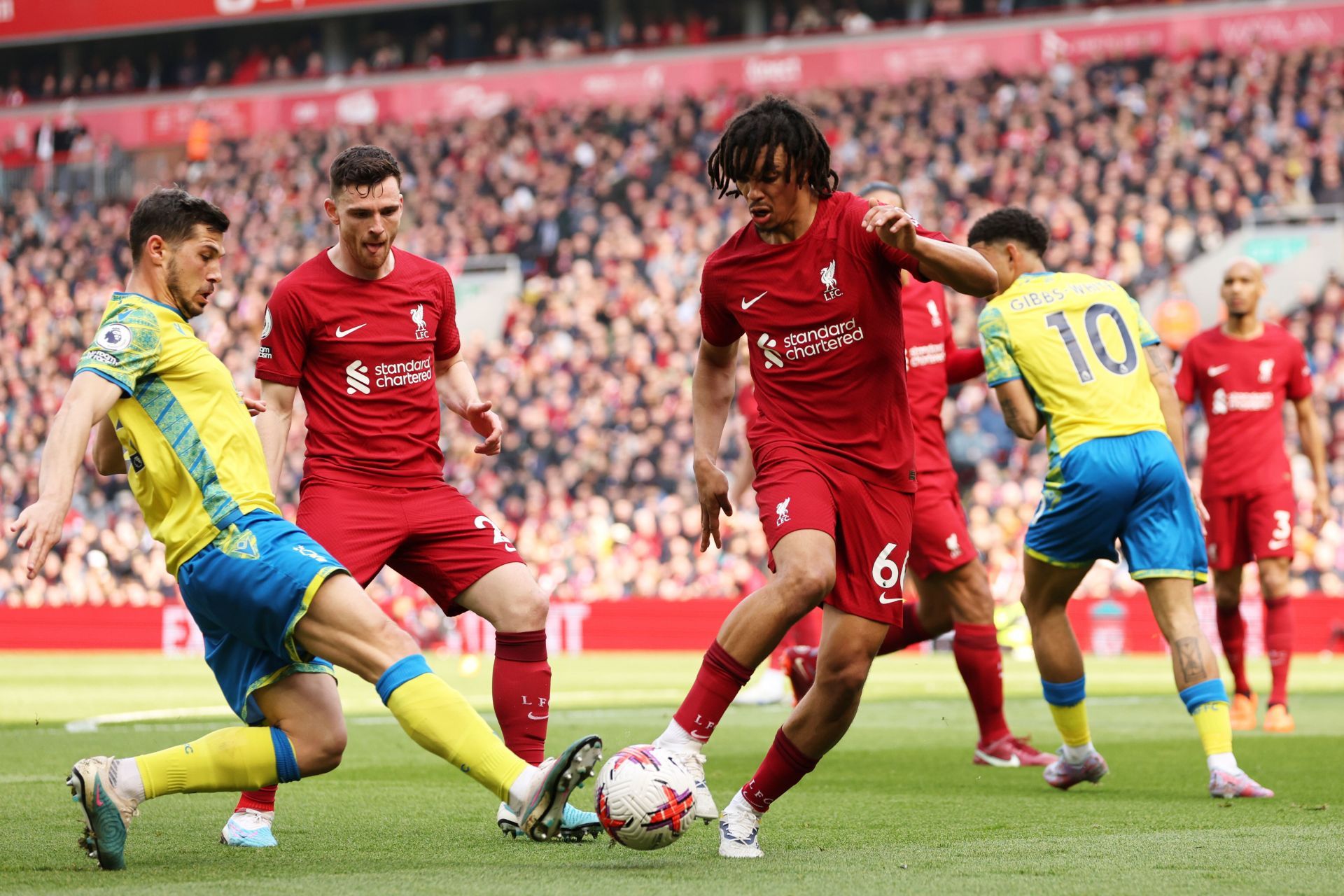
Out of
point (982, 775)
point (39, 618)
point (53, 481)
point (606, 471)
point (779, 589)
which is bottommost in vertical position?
→ point (39, 618)

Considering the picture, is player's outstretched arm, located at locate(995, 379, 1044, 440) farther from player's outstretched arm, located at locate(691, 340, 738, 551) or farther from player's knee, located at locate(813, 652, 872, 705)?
player's knee, located at locate(813, 652, 872, 705)

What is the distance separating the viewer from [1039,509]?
23.8 ft

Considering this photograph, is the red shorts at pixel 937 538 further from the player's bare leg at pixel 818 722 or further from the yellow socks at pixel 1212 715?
the player's bare leg at pixel 818 722

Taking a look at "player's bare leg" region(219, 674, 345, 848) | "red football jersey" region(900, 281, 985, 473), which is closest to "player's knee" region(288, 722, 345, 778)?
"player's bare leg" region(219, 674, 345, 848)

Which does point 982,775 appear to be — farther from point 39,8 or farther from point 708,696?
point 39,8

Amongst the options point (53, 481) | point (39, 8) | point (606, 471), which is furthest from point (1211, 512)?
point (39, 8)

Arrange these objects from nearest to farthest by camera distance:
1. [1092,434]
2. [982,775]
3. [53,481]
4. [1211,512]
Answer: [53,481] < [1092,434] < [982,775] < [1211,512]

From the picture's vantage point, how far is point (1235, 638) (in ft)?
33.6

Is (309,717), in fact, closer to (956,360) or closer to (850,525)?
(850,525)

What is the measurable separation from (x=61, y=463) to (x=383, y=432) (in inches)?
67.8

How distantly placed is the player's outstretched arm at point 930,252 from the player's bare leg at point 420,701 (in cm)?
172

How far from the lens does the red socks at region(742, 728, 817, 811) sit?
5281mm

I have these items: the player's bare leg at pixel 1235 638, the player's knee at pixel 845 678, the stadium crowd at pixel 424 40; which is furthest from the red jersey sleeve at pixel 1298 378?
the stadium crowd at pixel 424 40

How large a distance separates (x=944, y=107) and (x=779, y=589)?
25.0 meters
